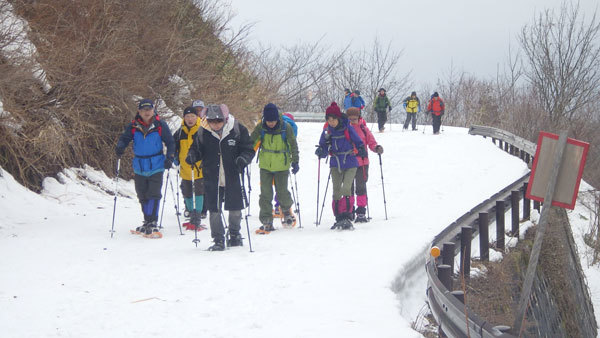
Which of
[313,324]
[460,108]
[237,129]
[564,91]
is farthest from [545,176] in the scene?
[460,108]

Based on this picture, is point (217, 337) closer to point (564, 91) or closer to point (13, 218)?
point (13, 218)

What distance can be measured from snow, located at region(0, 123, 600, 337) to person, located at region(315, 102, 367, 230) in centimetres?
43

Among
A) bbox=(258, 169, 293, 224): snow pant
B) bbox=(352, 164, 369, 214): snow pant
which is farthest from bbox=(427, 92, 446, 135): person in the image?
bbox=(258, 169, 293, 224): snow pant

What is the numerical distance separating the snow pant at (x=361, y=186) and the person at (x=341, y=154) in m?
0.50

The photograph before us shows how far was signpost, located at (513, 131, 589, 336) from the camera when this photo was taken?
5.29 meters

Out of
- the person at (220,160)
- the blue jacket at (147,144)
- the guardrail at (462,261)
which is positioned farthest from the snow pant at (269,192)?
the guardrail at (462,261)

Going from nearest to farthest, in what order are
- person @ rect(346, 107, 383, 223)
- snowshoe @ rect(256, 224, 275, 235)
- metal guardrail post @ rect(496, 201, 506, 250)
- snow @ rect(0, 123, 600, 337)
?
1. snow @ rect(0, 123, 600, 337)
2. snowshoe @ rect(256, 224, 275, 235)
3. metal guardrail post @ rect(496, 201, 506, 250)
4. person @ rect(346, 107, 383, 223)

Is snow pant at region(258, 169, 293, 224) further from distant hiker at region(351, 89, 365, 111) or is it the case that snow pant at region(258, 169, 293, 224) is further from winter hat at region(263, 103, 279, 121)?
distant hiker at region(351, 89, 365, 111)

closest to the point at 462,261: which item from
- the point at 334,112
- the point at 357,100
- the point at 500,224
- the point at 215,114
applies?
the point at 215,114

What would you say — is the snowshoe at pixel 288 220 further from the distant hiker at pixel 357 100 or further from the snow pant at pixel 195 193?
the distant hiker at pixel 357 100

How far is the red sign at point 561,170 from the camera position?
5309mm

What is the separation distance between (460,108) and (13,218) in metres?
68.0

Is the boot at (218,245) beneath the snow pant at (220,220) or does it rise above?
beneath

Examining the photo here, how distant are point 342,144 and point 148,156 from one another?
3.14 meters
